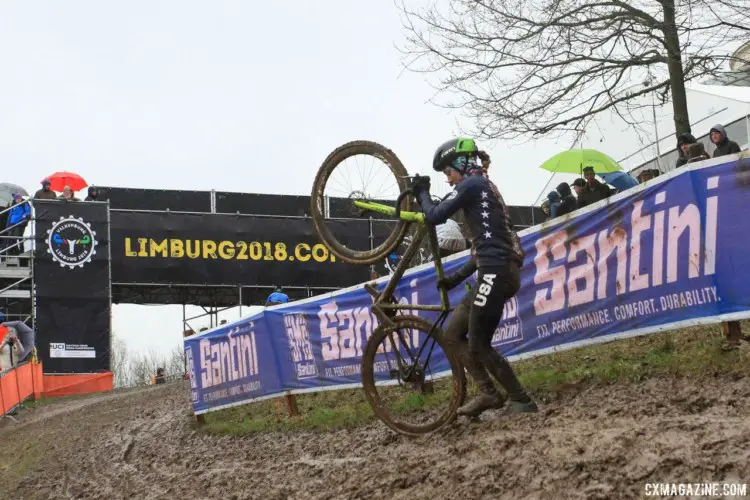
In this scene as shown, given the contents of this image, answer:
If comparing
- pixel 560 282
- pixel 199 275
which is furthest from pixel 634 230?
pixel 199 275

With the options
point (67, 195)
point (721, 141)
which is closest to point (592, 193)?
point (721, 141)

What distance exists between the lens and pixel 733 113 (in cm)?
1944

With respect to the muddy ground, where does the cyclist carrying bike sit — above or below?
above

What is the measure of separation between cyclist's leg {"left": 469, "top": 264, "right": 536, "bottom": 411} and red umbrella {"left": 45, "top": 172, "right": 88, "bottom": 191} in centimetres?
1763

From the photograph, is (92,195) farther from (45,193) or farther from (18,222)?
(18,222)

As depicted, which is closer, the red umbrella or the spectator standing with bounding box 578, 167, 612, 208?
the spectator standing with bounding box 578, 167, 612, 208

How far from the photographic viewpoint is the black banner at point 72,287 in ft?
61.6

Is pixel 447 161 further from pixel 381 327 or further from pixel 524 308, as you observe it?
pixel 524 308

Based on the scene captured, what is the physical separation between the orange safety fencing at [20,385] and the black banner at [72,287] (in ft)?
1.69

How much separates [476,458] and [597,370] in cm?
261

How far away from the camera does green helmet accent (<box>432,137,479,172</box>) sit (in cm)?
634

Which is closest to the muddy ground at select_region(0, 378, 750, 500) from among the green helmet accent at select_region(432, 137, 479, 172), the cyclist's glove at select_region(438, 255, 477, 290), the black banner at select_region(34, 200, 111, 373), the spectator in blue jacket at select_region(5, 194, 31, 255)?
the cyclist's glove at select_region(438, 255, 477, 290)

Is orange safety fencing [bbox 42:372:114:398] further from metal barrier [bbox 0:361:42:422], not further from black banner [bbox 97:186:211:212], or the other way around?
black banner [bbox 97:186:211:212]

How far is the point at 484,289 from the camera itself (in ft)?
19.9
